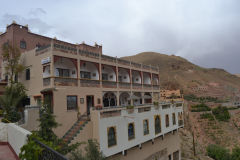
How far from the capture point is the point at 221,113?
4916cm

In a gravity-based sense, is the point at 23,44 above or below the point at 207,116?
above

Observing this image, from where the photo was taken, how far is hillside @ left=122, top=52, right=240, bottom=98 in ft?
255

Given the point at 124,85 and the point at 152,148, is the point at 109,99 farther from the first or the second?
the point at 152,148

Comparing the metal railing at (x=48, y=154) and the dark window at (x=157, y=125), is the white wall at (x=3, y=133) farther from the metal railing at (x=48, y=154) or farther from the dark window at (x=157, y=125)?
the dark window at (x=157, y=125)

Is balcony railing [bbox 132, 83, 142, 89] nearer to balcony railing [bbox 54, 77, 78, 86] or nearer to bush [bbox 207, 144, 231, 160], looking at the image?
balcony railing [bbox 54, 77, 78, 86]

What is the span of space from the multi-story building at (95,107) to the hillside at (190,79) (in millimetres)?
56564

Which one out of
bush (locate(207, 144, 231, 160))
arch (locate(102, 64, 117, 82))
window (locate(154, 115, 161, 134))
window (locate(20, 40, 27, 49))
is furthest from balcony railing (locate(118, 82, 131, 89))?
bush (locate(207, 144, 231, 160))

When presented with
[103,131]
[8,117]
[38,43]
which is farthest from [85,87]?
[38,43]

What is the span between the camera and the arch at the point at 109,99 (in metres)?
24.2

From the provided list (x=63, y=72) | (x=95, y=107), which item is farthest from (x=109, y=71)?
(x=95, y=107)

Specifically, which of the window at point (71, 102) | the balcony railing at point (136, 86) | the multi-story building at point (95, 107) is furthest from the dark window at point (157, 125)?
the window at point (71, 102)

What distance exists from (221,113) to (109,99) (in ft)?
126

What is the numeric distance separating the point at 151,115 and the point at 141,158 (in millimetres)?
4486

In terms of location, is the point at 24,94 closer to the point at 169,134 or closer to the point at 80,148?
the point at 80,148
